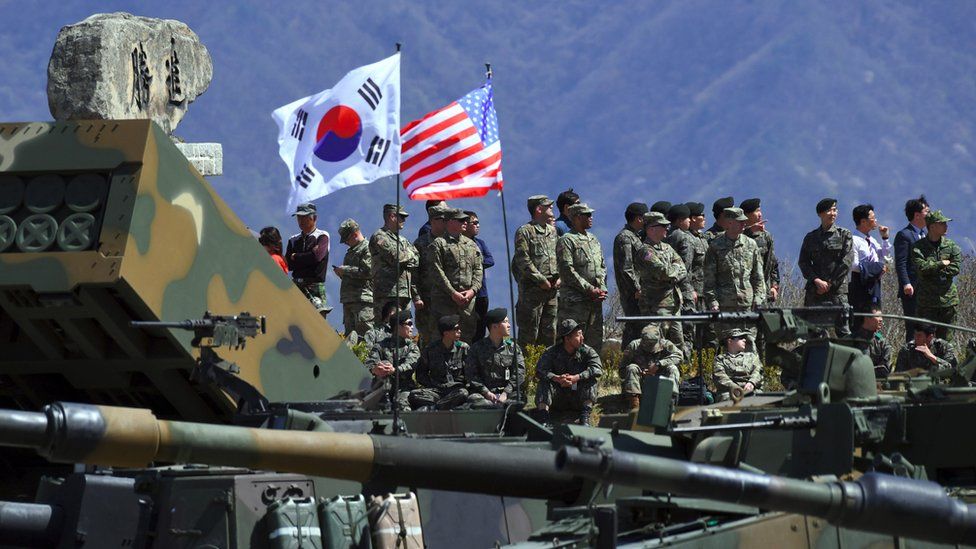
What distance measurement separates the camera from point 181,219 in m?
11.6

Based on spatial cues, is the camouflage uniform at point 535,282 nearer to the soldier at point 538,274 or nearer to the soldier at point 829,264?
the soldier at point 538,274

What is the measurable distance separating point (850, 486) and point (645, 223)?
1262 centimetres

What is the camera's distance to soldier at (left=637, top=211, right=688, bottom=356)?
17.6 metres

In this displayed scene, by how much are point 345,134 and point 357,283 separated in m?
4.67

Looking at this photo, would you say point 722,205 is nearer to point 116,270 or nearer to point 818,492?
point 116,270

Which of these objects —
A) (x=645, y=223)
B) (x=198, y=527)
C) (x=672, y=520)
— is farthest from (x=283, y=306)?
(x=645, y=223)

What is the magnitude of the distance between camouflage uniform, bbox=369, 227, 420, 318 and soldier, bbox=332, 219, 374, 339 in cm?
56

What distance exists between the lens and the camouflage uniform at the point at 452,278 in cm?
1742

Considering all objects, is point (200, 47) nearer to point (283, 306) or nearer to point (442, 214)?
point (442, 214)

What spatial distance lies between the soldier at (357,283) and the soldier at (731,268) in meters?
3.91

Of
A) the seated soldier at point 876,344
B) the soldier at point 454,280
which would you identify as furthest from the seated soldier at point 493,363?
the seated soldier at point 876,344

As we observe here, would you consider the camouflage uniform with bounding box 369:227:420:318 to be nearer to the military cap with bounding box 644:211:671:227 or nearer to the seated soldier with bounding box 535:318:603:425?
the seated soldier with bounding box 535:318:603:425

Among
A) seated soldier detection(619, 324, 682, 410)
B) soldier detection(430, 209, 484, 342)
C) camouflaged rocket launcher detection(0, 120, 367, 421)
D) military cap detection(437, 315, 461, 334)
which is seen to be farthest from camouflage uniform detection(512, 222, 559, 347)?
camouflaged rocket launcher detection(0, 120, 367, 421)

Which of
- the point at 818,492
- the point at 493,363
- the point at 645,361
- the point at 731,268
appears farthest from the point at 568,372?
the point at 818,492
